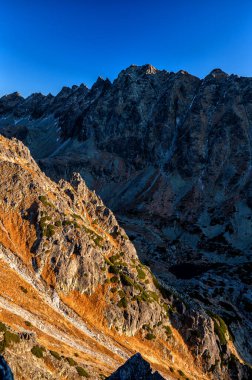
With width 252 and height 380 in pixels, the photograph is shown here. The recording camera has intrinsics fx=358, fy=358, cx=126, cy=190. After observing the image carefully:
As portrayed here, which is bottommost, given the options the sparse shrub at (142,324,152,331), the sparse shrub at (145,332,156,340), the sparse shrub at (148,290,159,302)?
the sparse shrub at (145,332,156,340)

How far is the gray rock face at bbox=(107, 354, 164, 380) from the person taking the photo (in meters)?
23.0

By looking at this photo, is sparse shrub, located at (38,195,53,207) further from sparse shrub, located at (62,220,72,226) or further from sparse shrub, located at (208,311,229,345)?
sparse shrub, located at (208,311,229,345)

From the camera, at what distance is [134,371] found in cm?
2408

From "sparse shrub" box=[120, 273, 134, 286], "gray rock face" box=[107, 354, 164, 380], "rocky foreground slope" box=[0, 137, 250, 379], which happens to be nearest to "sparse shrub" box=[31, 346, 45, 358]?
"rocky foreground slope" box=[0, 137, 250, 379]

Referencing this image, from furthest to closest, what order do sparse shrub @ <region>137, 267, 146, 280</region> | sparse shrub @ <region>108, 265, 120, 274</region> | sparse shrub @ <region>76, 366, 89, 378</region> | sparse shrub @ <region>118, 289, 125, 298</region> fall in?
sparse shrub @ <region>137, 267, 146, 280</region>
sparse shrub @ <region>108, 265, 120, 274</region>
sparse shrub @ <region>118, 289, 125, 298</region>
sparse shrub @ <region>76, 366, 89, 378</region>

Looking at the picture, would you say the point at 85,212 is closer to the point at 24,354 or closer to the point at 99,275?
the point at 99,275

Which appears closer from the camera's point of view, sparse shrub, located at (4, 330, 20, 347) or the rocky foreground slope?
sparse shrub, located at (4, 330, 20, 347)

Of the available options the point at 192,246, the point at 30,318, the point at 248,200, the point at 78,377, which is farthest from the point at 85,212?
the point at 248,200

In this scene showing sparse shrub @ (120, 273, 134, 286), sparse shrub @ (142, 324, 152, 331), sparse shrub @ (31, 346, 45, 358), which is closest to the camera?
sparse shrub @ (31, 346, 45, 358)

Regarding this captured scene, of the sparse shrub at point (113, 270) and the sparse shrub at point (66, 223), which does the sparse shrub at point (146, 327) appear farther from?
the sparse shrub at point (66, 223)

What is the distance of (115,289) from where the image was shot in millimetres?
68562

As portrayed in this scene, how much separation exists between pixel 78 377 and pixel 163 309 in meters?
39.2

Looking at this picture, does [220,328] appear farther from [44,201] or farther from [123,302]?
[44,201]

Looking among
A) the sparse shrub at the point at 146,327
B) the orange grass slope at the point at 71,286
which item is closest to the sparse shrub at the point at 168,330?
the orange grass slope at the point at 71,286
